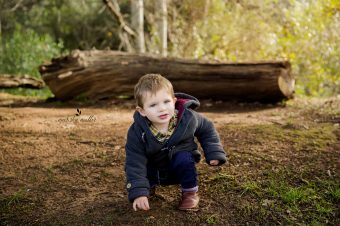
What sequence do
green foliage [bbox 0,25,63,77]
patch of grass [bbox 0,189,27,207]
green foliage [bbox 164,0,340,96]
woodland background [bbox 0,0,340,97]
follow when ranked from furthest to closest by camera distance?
green foliage [bbox 164,0,340,96] < woodland background [bbox 0,0,340,97] < green foliage [bbox 0,25,63,77] < patch of grass [bbox 0,189,27,207]

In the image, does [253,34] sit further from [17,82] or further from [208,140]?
[208,140]

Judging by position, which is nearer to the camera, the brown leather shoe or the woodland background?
the brown leather shoe

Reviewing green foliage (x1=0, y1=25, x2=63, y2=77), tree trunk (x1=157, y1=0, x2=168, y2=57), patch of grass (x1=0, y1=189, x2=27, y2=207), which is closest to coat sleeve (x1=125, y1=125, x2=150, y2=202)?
patch of grass (x1=0, y1=189, x2=27, y2=207)

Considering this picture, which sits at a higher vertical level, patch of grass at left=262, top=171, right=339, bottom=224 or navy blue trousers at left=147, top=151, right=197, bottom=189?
navy blue trousers at left=147, top=151, right=197, bottom=189

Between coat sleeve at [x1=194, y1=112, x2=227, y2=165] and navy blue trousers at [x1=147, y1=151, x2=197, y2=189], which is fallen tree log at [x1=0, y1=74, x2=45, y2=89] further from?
coat sleeve at [x1=194, y1=112, x2=227, y2=165]

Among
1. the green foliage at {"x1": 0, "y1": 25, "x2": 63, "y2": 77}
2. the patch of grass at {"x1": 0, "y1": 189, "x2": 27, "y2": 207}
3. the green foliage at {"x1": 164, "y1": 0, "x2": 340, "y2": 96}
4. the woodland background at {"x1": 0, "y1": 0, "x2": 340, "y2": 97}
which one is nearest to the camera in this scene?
the patch of grass at {"x1": 0, "y1": 189, "x2": 27, "y2": 207}

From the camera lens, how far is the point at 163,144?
3043mm

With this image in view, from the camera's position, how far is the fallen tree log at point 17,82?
7088 mm

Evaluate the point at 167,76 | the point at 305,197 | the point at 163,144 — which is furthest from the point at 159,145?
the point at 167,76

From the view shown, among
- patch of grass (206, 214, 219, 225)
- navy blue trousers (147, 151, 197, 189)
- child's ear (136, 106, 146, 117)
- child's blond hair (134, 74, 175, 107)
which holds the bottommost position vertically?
patch of grass (206, 214, 219, 225)

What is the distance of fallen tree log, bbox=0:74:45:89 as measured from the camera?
709 cm

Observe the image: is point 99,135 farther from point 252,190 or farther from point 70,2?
point 70,2

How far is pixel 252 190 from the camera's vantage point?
332 cm

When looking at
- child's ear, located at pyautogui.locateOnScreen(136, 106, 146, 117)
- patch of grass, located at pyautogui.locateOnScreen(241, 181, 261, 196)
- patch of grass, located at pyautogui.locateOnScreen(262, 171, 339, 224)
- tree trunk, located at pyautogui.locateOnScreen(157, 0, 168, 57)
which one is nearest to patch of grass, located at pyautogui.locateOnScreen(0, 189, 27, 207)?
child's ear, located at pyautogui.locateOnScreen(136, 106, 146, 117)
